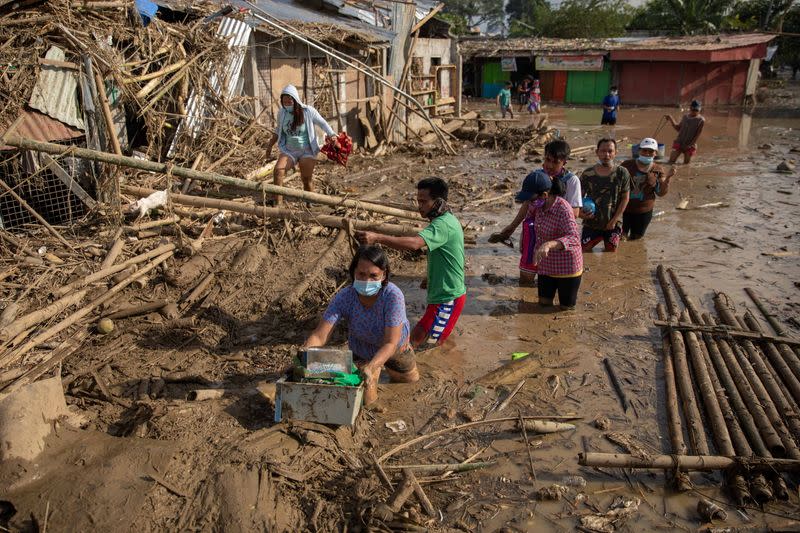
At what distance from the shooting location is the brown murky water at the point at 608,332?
11.7 ft

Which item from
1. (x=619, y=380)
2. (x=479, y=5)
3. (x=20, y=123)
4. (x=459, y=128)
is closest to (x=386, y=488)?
(x=619, y=380)

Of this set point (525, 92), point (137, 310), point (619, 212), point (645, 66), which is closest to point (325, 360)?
point (137, 310)

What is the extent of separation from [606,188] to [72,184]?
21.8 ft

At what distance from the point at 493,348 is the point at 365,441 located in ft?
6.65

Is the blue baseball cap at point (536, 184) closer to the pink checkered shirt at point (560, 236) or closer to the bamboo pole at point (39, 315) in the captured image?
the pink checkered shirt at point (560, 236)

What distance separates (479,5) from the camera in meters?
90.8

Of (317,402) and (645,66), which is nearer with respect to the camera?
(317,402)

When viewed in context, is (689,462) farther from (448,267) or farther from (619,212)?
(619,212)

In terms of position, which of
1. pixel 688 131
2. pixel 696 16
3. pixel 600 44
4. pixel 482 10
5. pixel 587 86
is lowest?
pixel 688 131

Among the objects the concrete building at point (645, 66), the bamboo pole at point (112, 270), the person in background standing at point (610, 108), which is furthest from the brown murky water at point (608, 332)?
the concrete building at point (645, 66)

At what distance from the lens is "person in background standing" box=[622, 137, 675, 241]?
7.88 meters

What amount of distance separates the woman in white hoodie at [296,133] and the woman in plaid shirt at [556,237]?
2986 millimetres

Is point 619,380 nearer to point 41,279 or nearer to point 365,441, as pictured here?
point 365,441

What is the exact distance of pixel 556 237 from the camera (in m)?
5.99
